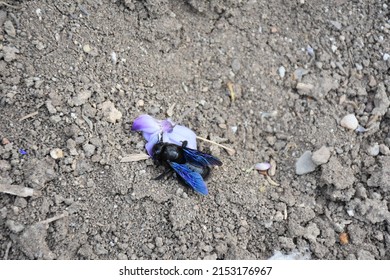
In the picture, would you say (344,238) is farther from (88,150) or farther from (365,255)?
(88,150)

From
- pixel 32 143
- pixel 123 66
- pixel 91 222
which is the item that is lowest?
pixel 91 222

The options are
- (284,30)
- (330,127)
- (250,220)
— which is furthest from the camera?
(284,30)

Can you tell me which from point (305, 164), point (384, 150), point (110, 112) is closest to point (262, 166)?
point (305, 164)

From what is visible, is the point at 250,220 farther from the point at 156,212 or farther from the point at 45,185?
the point at 45,185

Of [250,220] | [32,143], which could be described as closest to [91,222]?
[32,143]

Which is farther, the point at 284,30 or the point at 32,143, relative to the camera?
the point at 284,30

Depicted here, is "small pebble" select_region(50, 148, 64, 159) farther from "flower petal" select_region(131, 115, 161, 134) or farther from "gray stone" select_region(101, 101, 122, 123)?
"flower petal" select_region(131, 115, 161, 134)
